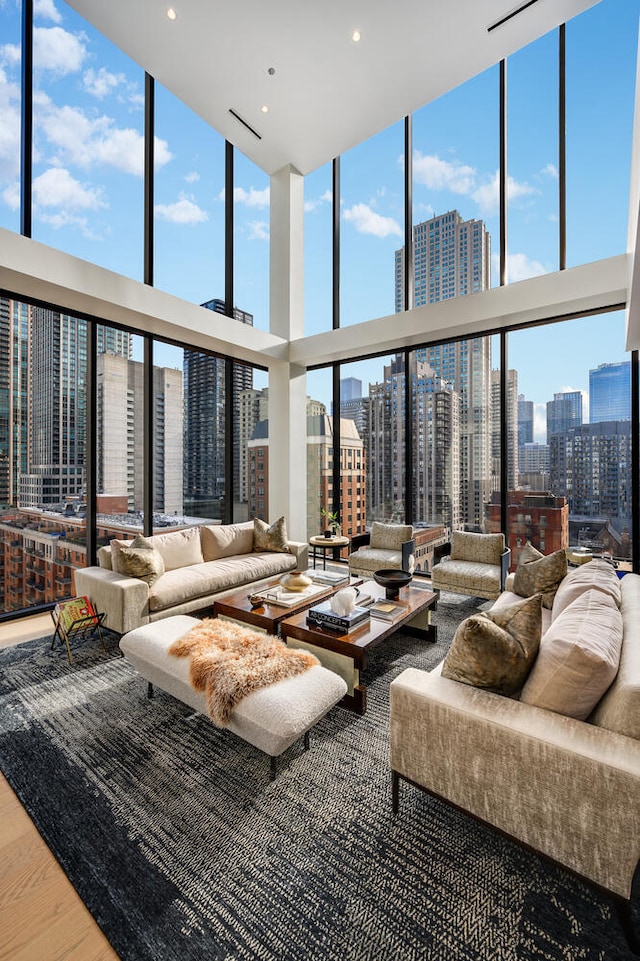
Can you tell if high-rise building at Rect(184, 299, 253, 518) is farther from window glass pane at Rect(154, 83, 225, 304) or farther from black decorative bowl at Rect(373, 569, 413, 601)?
black decorative bowl at Rect(373, 569, 413, 601)

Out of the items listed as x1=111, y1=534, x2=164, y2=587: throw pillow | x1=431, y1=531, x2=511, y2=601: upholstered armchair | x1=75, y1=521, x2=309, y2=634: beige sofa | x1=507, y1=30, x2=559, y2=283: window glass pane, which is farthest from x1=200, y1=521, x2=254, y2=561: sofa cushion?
x1=507, y1=30, x2=559, y2=283: window glass pane

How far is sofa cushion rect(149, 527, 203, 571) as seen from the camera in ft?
12.7

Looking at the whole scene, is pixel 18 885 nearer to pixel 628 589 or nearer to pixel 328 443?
pixel 628 589

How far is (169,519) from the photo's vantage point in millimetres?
4836

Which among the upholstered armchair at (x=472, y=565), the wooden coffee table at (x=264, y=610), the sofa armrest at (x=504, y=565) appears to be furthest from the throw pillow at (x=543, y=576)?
the wooden coffee table at (x=264, y=610)

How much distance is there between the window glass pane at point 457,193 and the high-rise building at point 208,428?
8.12 ft

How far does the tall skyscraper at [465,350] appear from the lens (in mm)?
4773

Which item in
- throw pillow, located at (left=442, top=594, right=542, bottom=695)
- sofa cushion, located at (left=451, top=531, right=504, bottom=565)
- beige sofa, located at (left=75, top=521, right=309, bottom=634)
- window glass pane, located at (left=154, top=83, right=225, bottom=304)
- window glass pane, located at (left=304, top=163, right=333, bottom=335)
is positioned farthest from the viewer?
window glass pane, located at (left=304, top=163, right=333, bottom=335)

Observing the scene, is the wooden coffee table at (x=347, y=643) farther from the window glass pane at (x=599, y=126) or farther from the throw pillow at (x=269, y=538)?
the window glass pane at (x=599, y=126)

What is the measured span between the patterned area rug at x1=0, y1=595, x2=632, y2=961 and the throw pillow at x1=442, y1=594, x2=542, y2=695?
22.8 inches

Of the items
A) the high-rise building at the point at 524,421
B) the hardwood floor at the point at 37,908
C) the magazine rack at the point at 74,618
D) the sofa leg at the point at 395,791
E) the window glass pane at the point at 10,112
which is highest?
the window glass pane at the point at 10,112

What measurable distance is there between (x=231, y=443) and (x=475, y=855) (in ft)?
15.6

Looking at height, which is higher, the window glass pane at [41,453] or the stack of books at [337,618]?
the window glass pane at [41,453]

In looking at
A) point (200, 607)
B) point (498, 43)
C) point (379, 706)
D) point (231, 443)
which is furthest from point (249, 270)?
point (379, 706)
